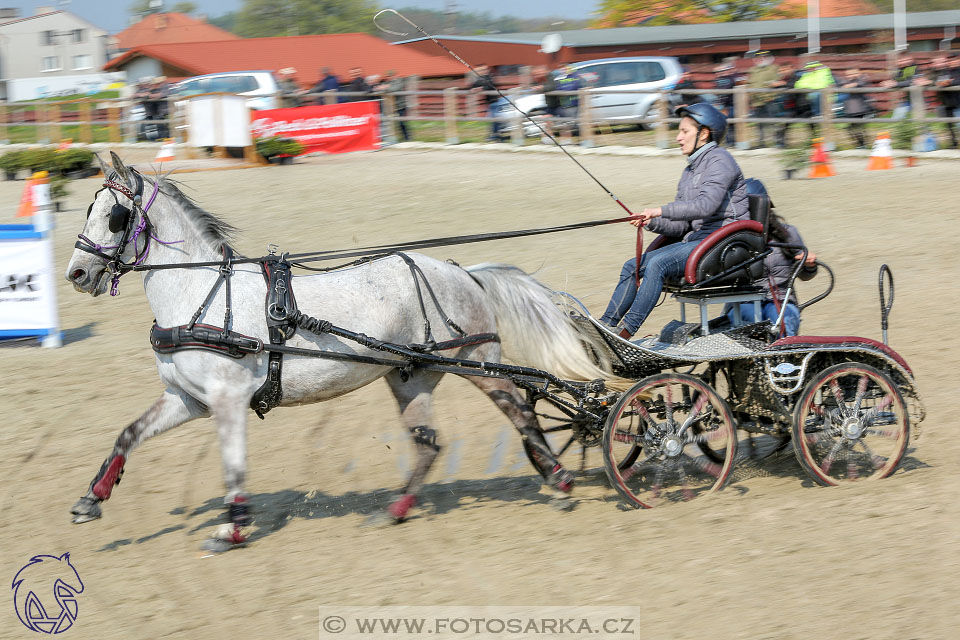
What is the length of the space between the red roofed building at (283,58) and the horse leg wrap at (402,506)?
39.7 meters

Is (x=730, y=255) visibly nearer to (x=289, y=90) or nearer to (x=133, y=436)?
(x=133, y=436)

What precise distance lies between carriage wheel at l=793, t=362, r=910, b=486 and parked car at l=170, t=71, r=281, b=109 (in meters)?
19.6

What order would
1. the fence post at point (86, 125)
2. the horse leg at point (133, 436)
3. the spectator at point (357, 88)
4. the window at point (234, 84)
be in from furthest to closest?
the fence post at point (86, 125), the window at point (234, 84), the spectator at point (357, 88), the horse leg at point (133, 436)

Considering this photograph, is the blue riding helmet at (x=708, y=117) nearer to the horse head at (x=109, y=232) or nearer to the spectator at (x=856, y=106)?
the horse head at (x=109, y=232)

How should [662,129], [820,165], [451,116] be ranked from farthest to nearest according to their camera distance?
[451,116], [662,129], [820,165]

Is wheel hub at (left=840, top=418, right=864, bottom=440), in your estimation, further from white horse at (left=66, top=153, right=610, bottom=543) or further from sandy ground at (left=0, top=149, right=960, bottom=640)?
white horse at (left=66, top=153, right=610, bottom=543)

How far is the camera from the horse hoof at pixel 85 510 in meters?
5.26

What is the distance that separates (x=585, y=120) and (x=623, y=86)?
2309 mm

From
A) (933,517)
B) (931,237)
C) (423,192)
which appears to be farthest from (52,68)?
(933,517)

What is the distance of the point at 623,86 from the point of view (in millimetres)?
21609

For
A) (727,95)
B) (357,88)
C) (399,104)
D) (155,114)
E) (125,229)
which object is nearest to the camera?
(125,229)

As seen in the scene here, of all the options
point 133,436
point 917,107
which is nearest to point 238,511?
point 133,436

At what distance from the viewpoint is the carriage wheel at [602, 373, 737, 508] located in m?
5.30

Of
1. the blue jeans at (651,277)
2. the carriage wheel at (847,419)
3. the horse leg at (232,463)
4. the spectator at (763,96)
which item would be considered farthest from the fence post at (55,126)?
the carriage wheel at (847,419)
